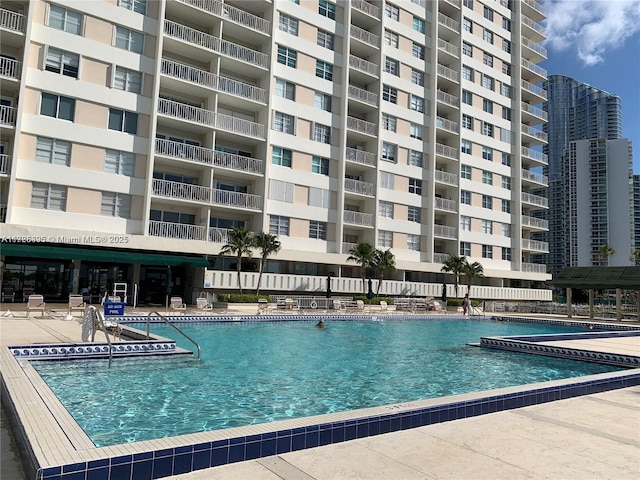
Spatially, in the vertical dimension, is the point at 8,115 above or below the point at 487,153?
below

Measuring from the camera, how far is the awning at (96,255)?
22.2m

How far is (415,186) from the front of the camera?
4109 centimetres

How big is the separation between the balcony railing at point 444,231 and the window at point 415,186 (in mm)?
3421

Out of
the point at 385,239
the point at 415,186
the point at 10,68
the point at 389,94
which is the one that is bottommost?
the point at 385,239

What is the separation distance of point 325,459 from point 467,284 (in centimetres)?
4006

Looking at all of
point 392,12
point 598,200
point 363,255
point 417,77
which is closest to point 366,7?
point 392,12

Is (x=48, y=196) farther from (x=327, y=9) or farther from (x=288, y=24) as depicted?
(x=327, y=9)

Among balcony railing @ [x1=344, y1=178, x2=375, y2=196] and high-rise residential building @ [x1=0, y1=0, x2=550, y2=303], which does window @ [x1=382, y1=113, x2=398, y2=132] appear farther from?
balcony railing @ [x1=344, y1=178, x2=375, y2=196]

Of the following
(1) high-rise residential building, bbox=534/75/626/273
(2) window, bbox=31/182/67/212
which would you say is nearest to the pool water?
(2) window, bbox=31/182/67/212

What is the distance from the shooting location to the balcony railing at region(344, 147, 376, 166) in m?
36.8

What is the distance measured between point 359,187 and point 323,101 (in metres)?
7.11

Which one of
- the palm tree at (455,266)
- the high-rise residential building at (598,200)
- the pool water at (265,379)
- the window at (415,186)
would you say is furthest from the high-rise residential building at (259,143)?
the high-rise residential building at (598,200)

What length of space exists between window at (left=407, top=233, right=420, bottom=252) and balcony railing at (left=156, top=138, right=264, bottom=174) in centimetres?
1499

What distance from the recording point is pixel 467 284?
4244 cm
